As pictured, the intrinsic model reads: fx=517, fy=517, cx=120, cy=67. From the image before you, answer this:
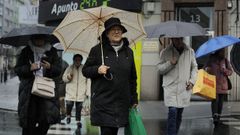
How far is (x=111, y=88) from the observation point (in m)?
5.73

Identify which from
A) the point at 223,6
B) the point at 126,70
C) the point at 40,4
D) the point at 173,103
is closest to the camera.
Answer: the point at 126,70

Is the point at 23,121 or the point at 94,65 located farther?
the point at 23,121

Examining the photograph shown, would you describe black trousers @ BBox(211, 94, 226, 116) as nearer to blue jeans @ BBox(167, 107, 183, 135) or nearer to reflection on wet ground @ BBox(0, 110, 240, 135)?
reflection on wet ground @ BBox(0, 110, 240, 135)

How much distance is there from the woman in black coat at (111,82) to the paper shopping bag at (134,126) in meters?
0.06

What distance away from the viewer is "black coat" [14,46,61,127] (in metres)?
6.55

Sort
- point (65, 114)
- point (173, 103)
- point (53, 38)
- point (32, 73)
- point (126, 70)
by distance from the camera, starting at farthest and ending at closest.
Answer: point (65, 114) < point (173, 103) < point (53, 38) < point (32, 73) < point (126, 70)

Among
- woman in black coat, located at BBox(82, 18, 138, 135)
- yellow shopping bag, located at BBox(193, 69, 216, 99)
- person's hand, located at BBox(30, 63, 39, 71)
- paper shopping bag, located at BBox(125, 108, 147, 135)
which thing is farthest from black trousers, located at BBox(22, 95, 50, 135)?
yellow shopping bag, located at BBox(193, 69, 216, 99)

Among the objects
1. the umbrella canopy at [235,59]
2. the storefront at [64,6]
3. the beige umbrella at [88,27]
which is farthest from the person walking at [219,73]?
the storefront at [64,6]

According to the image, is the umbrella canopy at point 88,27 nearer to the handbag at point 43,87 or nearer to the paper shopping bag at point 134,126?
the handbag at point 43,87

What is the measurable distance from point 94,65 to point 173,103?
8.42ft

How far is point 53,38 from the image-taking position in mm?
7082

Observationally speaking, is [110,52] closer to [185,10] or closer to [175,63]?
[175,63]

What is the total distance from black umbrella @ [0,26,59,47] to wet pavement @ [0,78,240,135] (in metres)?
3.25

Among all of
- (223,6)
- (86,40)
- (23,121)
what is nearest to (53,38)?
(86,40)
